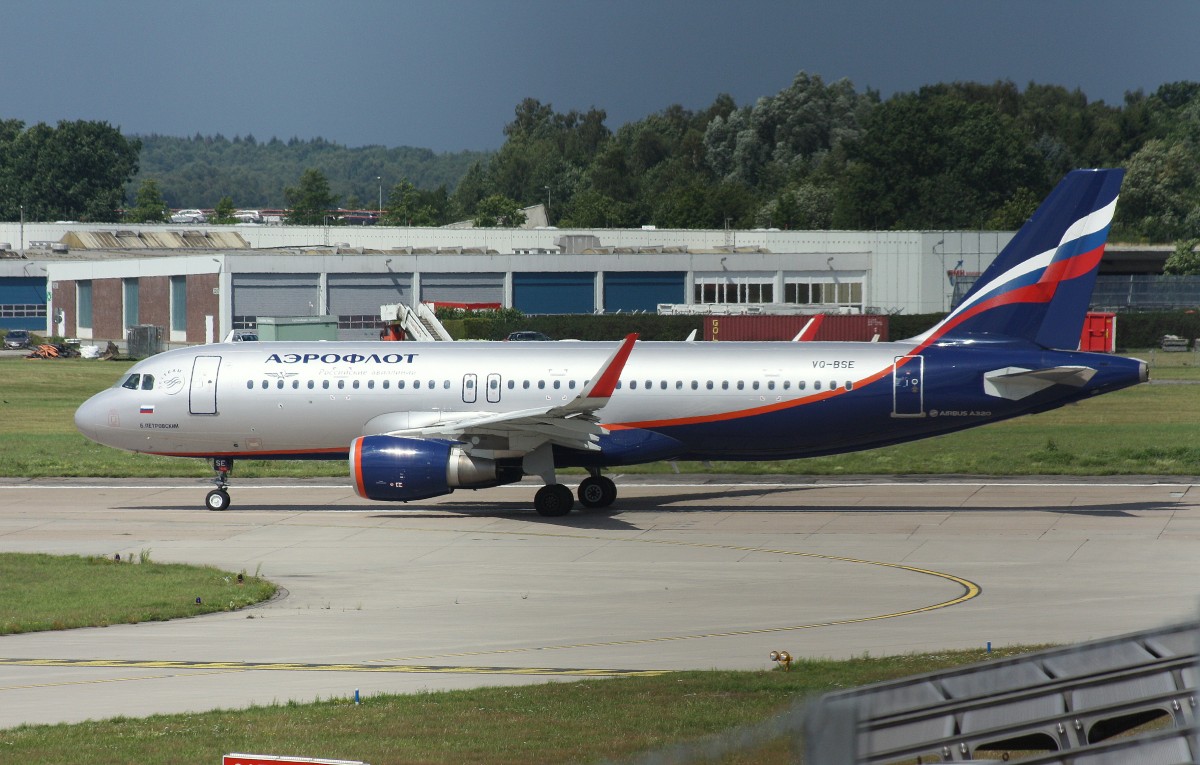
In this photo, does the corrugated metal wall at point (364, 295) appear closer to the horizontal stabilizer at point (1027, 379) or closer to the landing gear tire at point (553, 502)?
the landing gear tire at point (553, 502)

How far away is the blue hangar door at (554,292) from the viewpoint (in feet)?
330

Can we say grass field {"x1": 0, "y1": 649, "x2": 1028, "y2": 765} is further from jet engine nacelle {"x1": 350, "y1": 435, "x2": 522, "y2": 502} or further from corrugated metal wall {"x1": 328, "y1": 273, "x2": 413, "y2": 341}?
corrugated metal wall {"x1": 328, "y1": 273, "x2": 413, "y2": 341}

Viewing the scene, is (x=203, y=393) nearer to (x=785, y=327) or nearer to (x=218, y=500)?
(x=218, y=500)

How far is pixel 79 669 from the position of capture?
58.2 feet

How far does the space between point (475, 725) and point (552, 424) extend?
1683 centimetres

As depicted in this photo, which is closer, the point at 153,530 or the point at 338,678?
the point at 338,678

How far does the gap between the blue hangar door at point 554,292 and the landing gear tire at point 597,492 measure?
6769cm

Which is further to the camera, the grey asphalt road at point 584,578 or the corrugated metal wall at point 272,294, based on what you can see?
the corrugated metal wall at point 272,294

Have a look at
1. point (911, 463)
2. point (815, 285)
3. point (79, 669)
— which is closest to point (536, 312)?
point (815, 285)

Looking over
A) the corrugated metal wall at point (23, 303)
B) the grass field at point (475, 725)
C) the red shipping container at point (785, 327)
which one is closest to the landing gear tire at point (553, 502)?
the grass field at point (475, 725)

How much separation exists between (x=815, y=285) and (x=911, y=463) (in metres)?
63.5

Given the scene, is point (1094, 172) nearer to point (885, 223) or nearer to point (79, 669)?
point (79, 669)

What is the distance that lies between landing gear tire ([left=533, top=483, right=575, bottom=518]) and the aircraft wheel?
7673 mm

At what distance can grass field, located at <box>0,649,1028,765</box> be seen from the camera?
1284 cm
